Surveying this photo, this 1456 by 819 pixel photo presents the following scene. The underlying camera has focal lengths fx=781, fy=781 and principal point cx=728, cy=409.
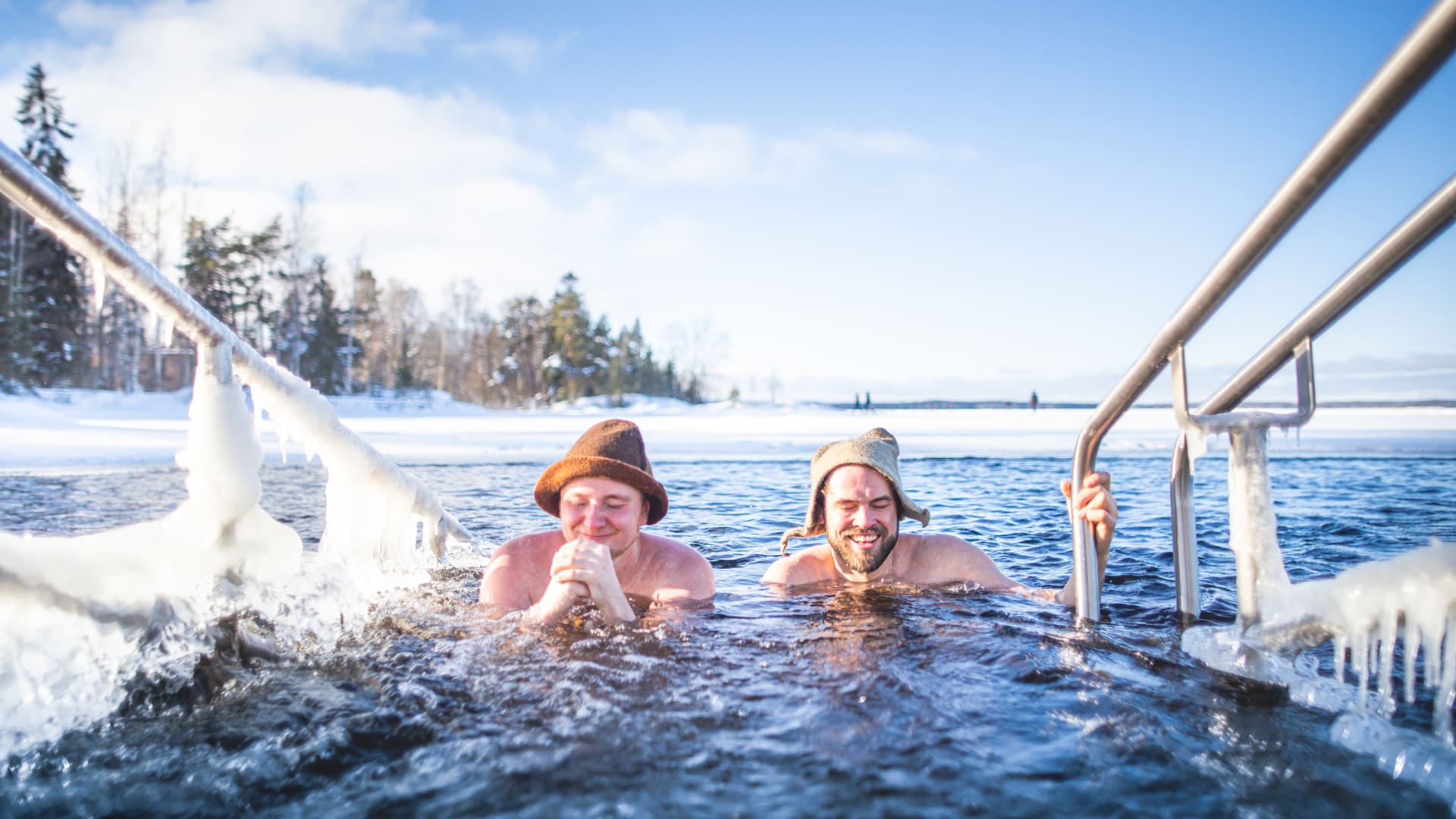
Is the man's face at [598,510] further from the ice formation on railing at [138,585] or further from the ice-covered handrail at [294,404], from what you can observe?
the ice formation on railing at [138,585]

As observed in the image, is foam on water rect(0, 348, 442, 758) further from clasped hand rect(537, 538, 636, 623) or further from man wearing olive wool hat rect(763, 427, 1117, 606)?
man wearing olive wool hat rect(763, 427, 1117, 606)

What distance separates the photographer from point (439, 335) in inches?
2355

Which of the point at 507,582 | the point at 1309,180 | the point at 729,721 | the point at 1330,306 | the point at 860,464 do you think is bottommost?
the point at 729,721

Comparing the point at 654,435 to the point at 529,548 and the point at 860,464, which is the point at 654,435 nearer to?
the point at 529,548

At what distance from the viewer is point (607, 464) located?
11.7 feet

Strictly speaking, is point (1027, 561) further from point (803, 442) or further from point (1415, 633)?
point (803, 442)

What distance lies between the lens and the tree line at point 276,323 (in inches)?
1037

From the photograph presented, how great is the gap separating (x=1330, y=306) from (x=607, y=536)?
9.23 ft

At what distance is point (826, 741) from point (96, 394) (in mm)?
30883

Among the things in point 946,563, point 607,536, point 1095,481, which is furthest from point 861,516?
point 1095,481

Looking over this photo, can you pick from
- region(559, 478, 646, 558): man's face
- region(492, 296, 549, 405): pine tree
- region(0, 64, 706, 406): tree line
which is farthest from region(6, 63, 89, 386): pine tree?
region(559, 478, 646, 558): man's face

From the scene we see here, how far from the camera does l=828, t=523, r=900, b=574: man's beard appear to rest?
4133 mm

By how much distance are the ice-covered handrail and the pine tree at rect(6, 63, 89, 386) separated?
28349 mm

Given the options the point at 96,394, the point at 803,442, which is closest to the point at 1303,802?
the point at 803,442
